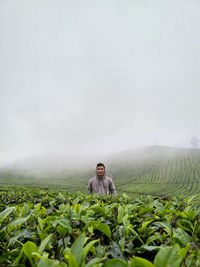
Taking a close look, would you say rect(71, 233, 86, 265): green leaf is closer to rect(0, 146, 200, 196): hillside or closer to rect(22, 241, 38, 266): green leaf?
rect(22, 241, 38, 266): green leaf

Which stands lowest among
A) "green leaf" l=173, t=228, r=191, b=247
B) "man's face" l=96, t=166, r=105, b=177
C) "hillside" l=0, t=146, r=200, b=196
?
"hillside" l=0, t=146, r=200, b=196

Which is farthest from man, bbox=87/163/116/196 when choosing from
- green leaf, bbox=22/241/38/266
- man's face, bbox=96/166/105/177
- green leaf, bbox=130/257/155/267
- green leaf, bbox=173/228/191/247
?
green leaf, bbox=130/257/155/267

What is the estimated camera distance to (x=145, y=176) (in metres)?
124

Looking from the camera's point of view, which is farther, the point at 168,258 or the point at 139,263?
the point at 168,258

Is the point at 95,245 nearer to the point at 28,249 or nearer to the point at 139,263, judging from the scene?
the point at 28,249

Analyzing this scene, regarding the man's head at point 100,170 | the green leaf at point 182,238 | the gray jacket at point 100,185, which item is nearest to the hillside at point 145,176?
the gray jacket at point 100,185

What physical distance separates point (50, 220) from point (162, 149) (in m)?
197

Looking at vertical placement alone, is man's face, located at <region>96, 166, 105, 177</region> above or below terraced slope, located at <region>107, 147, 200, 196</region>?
above

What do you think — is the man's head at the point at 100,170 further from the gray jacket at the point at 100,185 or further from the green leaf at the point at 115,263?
the green leaf at the point at 115,263

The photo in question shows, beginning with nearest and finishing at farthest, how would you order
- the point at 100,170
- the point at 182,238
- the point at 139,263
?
1. the point at 139,263
2. the point at 182,238
3. the point at 100,170

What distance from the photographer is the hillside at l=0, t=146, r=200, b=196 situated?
90688 mm

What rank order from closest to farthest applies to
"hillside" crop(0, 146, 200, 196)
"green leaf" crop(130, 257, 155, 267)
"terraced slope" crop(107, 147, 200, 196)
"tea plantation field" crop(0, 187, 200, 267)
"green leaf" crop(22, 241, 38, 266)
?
"green leaf" crop(130, 257, 155, 267) → "tea plantation field" crop(0, 187, 200, 267) → "green leaf" crop(22, 241, 38, 266) → "terraced slope" crop(107, 147, 200, 196) → "hillside" crop(0, 146, 200, 196)

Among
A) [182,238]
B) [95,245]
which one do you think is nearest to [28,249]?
[95,245]

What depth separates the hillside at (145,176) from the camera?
90688 millimetres
